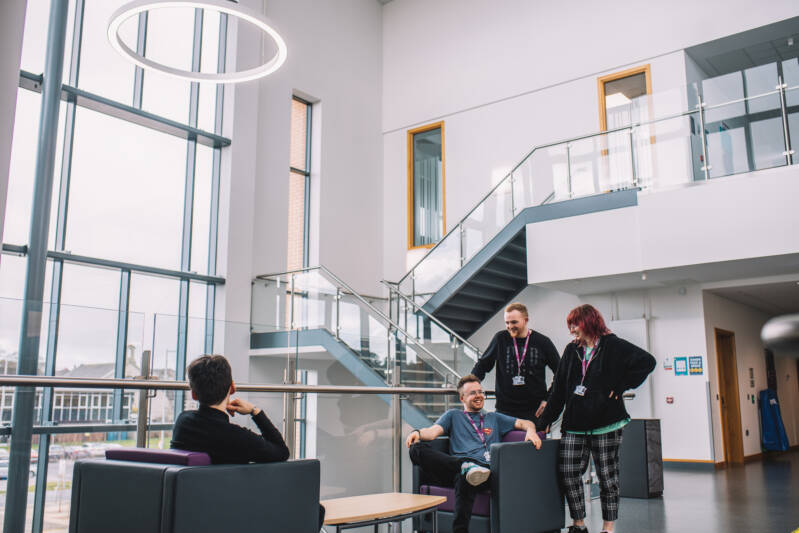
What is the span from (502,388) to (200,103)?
8.78m

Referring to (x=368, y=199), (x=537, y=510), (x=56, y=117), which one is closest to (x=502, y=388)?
(x=537, y=510)

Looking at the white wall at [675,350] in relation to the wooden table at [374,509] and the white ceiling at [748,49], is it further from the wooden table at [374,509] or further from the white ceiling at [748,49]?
the wooden table at [374,509]

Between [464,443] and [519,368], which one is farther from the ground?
[519,368]

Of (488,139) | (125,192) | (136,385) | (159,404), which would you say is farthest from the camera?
(488,139)

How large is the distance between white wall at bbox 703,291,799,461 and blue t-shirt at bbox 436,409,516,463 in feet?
24.0

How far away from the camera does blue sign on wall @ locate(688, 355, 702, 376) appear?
10828mm

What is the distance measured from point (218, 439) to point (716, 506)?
5375mm

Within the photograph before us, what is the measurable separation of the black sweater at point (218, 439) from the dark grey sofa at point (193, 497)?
0.07m

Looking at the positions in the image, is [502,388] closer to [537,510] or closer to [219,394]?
[537,510]

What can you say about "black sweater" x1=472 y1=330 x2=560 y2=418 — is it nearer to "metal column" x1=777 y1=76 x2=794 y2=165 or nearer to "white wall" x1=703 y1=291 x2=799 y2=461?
"metal column" x1=777 y1=76 x2=794 y2=165

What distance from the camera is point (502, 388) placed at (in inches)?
207

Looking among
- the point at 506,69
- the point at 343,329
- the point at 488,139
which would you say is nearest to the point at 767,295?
the point at 488,139

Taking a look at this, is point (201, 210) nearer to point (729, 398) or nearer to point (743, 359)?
point (729, 398)

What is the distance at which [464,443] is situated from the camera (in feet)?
15.7
